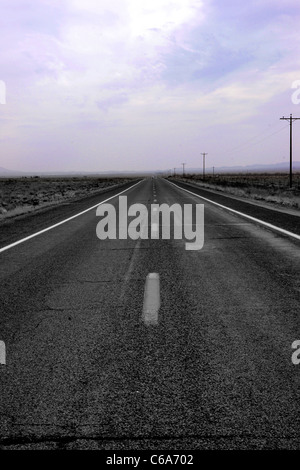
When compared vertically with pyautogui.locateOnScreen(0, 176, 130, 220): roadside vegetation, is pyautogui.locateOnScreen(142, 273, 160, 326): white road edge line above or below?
below

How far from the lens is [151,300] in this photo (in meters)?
5.41

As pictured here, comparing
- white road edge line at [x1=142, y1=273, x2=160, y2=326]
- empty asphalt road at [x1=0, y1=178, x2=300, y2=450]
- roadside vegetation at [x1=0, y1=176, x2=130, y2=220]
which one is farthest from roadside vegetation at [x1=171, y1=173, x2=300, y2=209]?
empty asphalt road at [x1=0, y1=178, x2=300, y2=450]

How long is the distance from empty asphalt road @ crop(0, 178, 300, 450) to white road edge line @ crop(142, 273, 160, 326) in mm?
26

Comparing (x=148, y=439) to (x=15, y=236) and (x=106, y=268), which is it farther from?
(x=15, y=236)

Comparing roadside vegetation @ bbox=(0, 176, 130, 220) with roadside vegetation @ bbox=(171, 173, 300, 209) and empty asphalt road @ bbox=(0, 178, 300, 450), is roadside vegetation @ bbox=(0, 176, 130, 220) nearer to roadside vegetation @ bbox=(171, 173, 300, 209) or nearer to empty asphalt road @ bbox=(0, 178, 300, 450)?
roadside vegetation @ bbox=(171, 173, 300, 209)

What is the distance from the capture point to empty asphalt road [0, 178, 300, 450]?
2.71 m

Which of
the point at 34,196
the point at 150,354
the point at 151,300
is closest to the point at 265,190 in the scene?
the point at 34,196

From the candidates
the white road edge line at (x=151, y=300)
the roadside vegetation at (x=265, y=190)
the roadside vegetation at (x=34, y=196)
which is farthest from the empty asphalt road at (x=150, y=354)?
the roadside vegetation at (x=265, y=190)

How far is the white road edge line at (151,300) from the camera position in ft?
15.5

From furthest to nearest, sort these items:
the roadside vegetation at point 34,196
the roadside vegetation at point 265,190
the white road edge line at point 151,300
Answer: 1. the roadside vegetation at point 265,190
2. the roadside vegetation at point 34,196
3. the white road edge line at point 151,300

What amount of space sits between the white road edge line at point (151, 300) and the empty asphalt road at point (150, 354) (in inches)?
1.0

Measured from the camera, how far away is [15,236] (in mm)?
11914

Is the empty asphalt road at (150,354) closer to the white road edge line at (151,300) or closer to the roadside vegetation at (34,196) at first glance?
the white road edge line at (151,300)

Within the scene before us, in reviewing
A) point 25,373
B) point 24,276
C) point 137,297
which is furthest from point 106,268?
point 25,373
